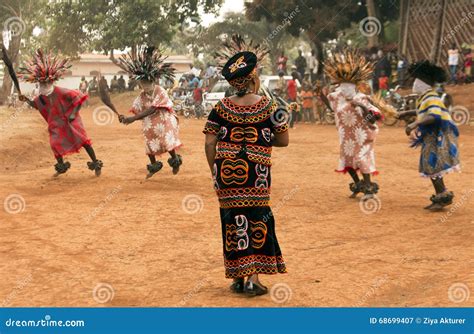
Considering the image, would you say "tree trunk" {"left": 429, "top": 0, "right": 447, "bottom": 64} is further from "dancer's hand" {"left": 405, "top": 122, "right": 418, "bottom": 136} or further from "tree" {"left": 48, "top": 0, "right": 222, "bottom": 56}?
"tree" {"left": 48, "top": 0, "right": 222, "bottom": 56}

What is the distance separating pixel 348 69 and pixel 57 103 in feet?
16.6

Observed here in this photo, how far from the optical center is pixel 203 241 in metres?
7.61

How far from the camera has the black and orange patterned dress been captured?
5.39 m

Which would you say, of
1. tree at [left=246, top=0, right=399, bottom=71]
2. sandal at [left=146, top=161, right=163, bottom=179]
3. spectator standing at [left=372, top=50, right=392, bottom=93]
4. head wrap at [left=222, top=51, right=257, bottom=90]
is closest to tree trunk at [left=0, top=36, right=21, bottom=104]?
tree at [left=246, top=0, right=399, bottom=71]

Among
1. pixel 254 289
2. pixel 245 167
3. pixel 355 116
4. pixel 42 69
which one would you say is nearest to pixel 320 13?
pixel 42 69

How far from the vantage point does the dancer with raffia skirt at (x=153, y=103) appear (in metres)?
11.6

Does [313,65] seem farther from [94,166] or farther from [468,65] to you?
[94,166]

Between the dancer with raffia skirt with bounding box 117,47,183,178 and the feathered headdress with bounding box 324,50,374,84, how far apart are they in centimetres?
310

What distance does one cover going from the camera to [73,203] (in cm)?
1003

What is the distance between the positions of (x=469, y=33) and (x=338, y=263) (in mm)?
20664

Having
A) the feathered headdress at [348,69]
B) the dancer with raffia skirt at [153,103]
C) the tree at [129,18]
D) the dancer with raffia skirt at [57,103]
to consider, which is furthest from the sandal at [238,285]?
the tree at [129,18]

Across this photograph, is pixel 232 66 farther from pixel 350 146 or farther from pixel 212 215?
pixel 350 146

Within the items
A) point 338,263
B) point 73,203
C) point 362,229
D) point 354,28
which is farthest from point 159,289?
point 354,28

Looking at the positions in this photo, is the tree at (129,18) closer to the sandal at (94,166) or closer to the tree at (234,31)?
the tree at (234,31)
